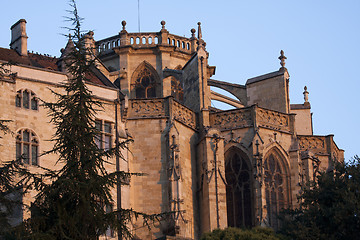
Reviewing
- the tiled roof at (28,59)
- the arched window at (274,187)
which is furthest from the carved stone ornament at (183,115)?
the tiled roof at (28,59)

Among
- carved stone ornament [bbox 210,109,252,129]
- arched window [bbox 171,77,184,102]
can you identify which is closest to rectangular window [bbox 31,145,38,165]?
carved stone ornament [bbox 210,109,252,129]

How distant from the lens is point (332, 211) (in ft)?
114

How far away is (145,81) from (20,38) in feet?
37.1

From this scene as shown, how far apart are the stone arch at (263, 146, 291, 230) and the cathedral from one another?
0.05 meters

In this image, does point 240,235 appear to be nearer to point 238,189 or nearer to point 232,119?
point 238,189

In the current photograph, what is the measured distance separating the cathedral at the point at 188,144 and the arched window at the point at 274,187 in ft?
0.17

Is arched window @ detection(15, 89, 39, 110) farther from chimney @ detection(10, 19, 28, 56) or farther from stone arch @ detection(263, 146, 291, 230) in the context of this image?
stone arch @ detection(263, 146, 291, 230)

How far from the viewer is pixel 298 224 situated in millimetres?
35156

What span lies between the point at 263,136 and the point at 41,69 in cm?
1205

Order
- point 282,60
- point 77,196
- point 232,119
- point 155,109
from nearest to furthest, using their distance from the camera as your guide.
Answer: point 77,196 < point 155,109 < point 232,119 < point 282,60

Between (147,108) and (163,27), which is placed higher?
(163,27)

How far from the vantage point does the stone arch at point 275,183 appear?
42.6 m

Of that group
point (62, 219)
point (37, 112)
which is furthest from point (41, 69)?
point (62, 219)

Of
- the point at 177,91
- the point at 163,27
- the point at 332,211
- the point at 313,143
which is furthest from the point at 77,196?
the point at 163,27
